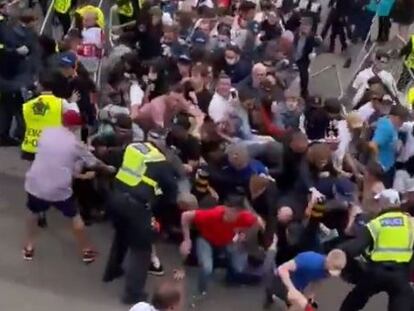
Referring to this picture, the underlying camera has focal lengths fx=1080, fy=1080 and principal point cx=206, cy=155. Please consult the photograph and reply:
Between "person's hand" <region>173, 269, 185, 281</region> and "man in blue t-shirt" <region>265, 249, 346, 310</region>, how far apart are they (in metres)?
1.31

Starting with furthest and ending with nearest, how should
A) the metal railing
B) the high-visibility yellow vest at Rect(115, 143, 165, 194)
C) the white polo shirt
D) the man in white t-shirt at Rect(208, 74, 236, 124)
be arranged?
1. the metal railing
2. the white polo shirt
3. the man in white t-shirt at Rect(208, 74, 236, 124)
4. the high-visibility yellow vest at Rect(115, 143, 165, 194)

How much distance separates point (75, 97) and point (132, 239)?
240cm

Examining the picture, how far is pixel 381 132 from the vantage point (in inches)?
442

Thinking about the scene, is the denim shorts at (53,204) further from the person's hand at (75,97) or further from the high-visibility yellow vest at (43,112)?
the person's hand at (75,97)

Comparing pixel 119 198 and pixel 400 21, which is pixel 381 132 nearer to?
pixel 119 198

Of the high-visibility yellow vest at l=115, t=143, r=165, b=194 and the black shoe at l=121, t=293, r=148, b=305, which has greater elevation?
the high-visibility yellow vest at l=115, t=143, r=165, b=194

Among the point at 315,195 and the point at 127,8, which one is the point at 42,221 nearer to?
the point at 315,195

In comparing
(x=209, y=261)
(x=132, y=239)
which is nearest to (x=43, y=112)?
(x=132, y=239)

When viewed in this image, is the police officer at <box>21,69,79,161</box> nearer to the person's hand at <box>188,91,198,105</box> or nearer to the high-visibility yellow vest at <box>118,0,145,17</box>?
the person's hand at <box>188,91,198,105</box>

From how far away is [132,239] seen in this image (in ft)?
30.8

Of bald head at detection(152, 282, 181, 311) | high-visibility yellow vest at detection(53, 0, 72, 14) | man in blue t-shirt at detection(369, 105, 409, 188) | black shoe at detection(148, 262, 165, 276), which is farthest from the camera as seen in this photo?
high-visibility yellow vest at detection(53, 0, 72, 14)

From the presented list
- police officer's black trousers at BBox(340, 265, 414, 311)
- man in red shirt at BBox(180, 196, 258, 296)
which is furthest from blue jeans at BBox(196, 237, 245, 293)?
police officer's black trousers at BBox(340, 265, 414, 311)

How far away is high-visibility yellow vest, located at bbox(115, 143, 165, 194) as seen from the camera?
9.23 meters

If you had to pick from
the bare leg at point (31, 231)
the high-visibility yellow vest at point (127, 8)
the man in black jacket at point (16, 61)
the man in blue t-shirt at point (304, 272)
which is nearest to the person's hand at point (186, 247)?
the man in blue t-shirt at point (304, 272)
